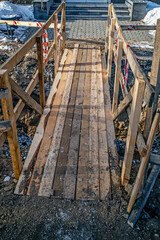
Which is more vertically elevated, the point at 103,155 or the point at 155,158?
the point at 155,158

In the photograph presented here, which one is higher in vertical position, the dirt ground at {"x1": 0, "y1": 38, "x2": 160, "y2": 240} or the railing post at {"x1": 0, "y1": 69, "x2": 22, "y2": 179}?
the railing post at {"x1": 0, "y1": 69, "x2": 22, "y2": 179}

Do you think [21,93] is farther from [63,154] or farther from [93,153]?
[93,153]

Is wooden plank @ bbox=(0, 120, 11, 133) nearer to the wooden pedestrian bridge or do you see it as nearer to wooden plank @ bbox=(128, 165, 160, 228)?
the wooden pedestrian bridge

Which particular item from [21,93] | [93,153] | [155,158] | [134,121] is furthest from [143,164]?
[21,93]

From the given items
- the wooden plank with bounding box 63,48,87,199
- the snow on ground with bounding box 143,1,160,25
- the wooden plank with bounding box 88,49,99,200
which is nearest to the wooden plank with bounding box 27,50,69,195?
the wooden plank with bounding box 63,48,87,199

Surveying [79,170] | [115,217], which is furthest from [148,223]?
[79,170]

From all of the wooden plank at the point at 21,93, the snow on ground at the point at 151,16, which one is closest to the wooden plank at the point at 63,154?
the wooden plank at the point at 21,93

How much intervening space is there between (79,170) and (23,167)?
850 mm

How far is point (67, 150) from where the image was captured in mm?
4180

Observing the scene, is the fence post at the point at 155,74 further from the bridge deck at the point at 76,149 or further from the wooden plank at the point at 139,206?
the bridge deck at the point at 76,149

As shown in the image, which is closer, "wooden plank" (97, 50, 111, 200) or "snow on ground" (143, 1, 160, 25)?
"wooden plank" (97, 50, 111, 200)

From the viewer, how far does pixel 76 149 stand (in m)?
4.21

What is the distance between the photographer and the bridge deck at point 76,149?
11.4 ft

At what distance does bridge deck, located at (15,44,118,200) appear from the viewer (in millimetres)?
3479
